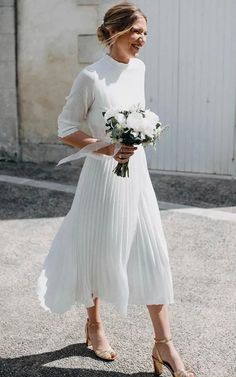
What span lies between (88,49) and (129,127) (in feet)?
19.9

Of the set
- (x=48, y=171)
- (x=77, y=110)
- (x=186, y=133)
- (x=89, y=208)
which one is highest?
(x=77, y=110)

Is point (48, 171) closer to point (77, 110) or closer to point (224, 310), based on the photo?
point (224, 310)

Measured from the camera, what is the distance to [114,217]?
11.2 ft

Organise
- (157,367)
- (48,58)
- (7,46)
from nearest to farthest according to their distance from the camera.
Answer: (157,367) → (48,58) → (7,46)

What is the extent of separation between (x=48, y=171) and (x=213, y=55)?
9.39ft

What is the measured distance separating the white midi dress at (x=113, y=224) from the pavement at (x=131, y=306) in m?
0.47

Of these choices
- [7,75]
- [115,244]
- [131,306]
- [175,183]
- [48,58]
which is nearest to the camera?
[115,244]

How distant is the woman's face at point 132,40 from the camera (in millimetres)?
3291

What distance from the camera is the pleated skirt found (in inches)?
134

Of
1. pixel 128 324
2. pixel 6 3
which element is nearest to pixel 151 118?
pixel 128 324

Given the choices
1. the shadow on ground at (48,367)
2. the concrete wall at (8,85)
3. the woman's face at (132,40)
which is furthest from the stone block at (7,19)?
the shadow on ground at (48,367)

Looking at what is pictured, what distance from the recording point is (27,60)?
9.52 meters

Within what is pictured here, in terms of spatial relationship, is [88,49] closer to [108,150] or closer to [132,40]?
[132,40]

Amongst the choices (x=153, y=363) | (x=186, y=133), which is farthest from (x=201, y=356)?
(x=186, y=133)
